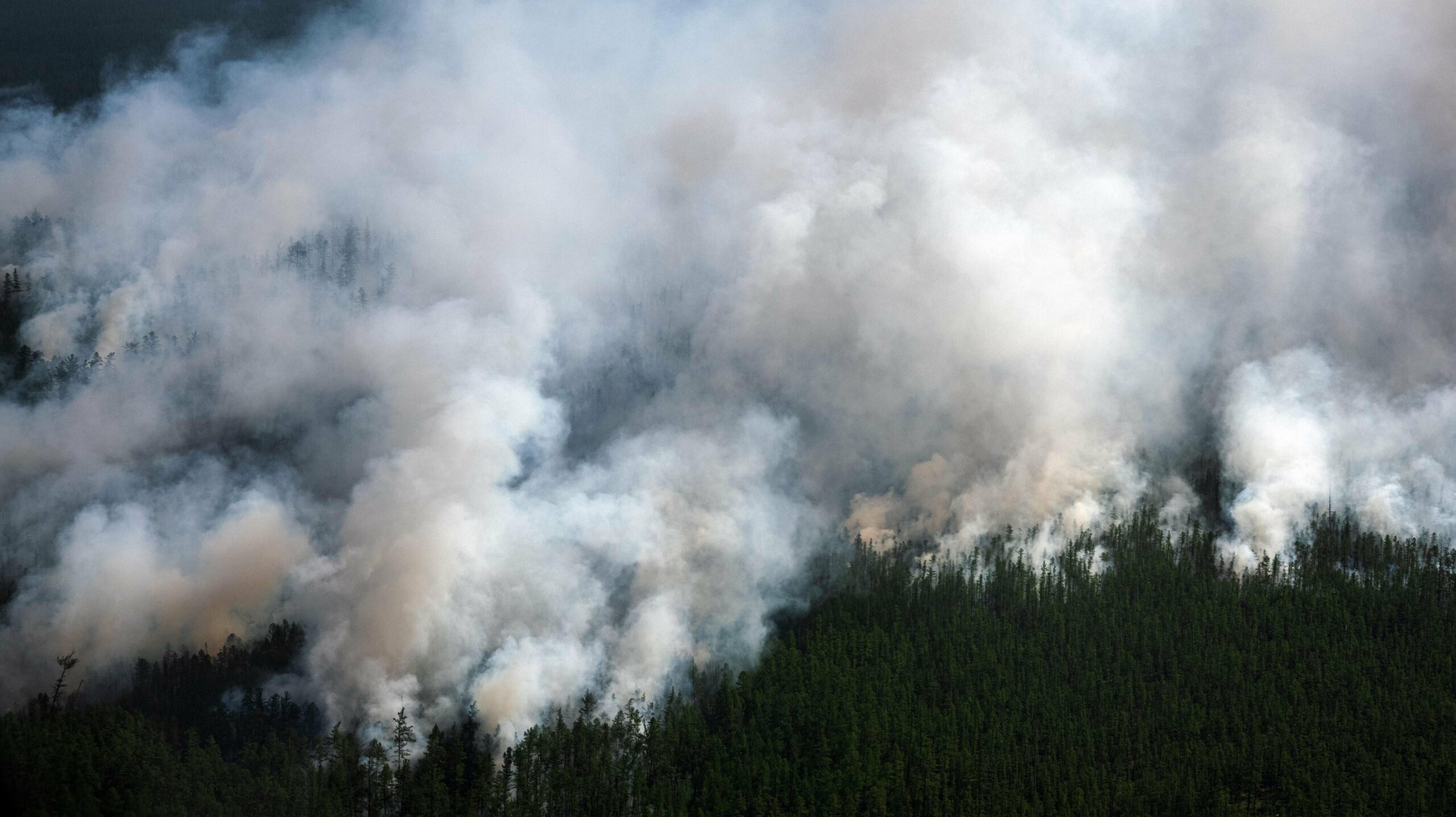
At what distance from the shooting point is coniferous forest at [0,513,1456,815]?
431 ft

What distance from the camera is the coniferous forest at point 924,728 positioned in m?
131

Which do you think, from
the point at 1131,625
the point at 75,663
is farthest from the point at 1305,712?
the point at 75,663

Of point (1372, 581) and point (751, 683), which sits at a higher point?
point (1372, 581)

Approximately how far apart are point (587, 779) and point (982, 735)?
153ft

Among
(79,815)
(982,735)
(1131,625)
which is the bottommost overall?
(79,815)

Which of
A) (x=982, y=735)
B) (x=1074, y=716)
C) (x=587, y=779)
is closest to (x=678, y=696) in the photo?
(x=587, y=779)

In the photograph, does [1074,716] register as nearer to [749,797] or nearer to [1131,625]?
[1131,625]

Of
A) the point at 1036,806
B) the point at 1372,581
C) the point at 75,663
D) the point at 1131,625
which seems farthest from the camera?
the point at 1372,581

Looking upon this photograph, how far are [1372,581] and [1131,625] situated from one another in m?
48.7

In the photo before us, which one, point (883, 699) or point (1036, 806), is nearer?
point (1036, 806)

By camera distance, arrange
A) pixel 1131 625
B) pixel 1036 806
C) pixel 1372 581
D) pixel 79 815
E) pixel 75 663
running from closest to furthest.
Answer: pixel 79 815
pixel 1036 806
pixel 75 663
pixel 1131 625
pixel 1372 581

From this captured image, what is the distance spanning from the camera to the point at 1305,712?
5925 inches

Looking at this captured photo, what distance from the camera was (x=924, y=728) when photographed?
488 feet

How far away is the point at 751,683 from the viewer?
163m
